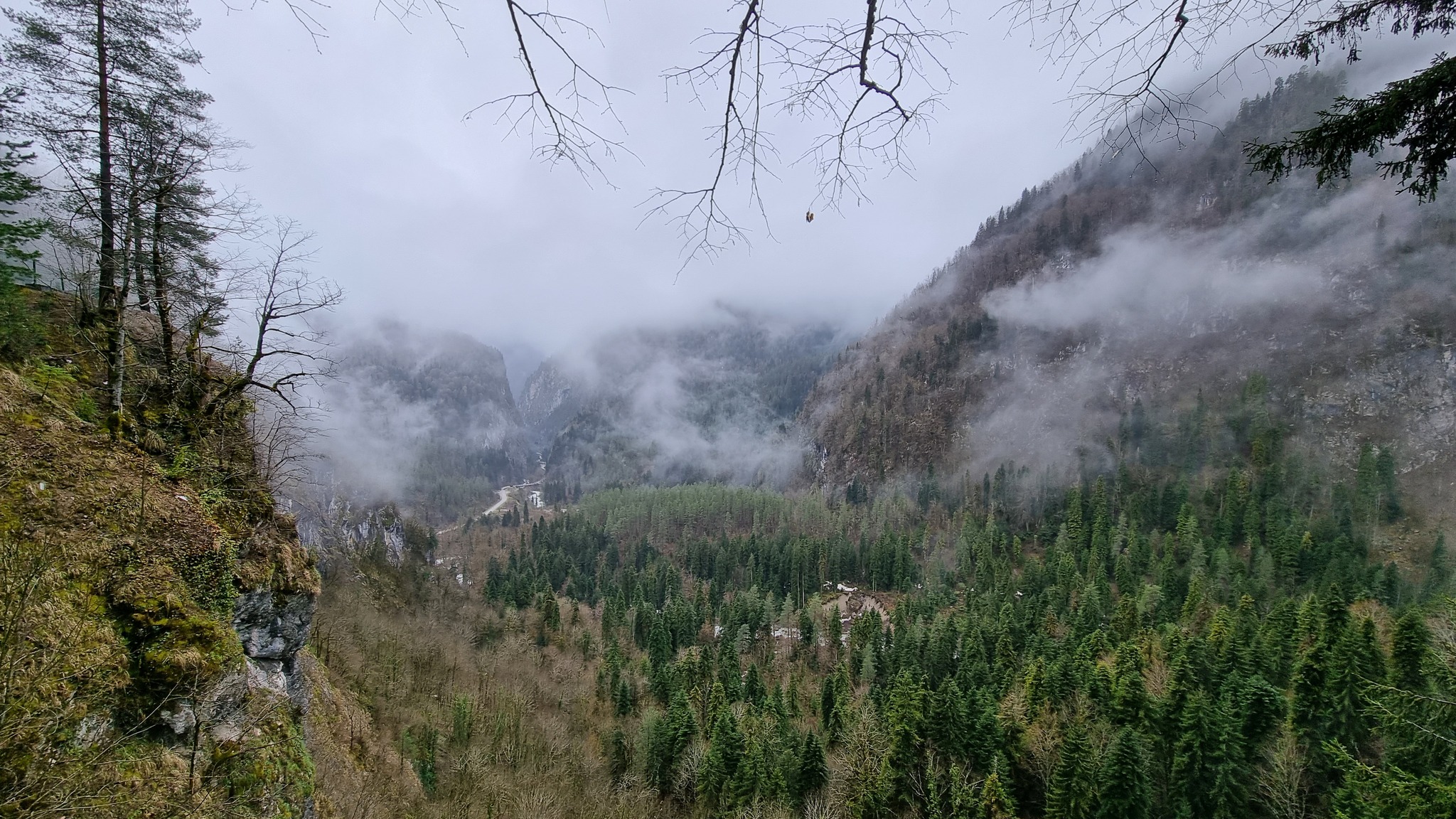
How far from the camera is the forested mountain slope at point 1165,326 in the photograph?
276ft

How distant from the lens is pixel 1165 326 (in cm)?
12169

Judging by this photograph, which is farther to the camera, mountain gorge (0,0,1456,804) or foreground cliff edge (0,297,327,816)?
mountain gorge (0,0,1456,804)

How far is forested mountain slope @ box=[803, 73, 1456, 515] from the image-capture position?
84.2 meters

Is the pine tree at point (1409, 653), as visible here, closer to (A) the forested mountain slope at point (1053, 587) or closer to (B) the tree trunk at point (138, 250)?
(A) the forested mountain slope at point (1053, 587)

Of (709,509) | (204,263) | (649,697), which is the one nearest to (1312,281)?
(709,509)

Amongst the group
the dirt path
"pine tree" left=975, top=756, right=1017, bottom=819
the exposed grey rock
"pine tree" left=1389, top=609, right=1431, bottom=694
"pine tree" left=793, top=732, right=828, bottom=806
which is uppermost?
the exposed grey rock

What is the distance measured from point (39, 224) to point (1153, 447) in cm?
12172

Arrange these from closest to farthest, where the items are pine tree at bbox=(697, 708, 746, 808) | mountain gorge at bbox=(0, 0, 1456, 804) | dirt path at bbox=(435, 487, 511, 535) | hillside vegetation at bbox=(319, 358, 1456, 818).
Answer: mountain gorge at bbox=(0, 0, 1456, 804) → hillside vegetation at bbox=(319, 358, 1456, 818) → pine tree at bbox=(697, 708, 746, 808) → dirt path at bbox=(435, 487, 511, 535)

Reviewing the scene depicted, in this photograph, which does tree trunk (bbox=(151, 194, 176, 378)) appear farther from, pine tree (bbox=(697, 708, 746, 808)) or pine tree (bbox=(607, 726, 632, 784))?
pine tree (bbox=(607, 726, 632, 784))

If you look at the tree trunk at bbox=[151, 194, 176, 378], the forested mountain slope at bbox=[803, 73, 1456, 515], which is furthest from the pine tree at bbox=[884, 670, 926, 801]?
the forested mountain slope at bbox=[803, 73, 1456, 515]

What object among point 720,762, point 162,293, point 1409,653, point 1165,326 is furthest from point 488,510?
point 1165,326

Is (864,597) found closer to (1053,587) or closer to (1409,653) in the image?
(1053,587)

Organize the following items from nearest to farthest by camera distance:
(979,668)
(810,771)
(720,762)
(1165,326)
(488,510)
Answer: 1. (720,762)
2. (810,771)
3. (979,668)
4. (1165,326)
5. (488,510)

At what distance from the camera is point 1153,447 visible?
309ft
